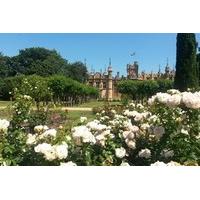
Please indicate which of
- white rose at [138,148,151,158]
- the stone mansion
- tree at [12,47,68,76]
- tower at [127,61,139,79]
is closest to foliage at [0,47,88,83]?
tree at [12,47,68,76]

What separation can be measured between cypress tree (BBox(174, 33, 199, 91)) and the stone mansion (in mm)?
25799

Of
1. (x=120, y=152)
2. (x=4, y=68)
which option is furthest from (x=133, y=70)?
(x=120, y=152)

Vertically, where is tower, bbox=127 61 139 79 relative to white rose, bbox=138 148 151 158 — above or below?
above

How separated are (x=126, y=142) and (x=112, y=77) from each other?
45.9 m

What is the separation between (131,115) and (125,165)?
143 cm

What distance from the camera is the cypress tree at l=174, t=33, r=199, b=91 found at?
→ 2036 centimetres

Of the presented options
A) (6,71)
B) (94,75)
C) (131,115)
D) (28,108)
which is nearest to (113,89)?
(94,75)

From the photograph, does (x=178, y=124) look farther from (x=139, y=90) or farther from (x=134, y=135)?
(x=139, y=90)

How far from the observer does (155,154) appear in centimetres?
449

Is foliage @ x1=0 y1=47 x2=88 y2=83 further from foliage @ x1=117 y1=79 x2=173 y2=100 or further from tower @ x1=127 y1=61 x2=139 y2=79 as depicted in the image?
foliage @ x1=117 y1=79 x2=173 y2=100

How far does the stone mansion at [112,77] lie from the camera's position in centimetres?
4881

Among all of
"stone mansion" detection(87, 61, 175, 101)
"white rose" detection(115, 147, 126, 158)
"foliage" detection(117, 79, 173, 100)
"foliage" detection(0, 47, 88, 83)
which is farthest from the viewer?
"stone mansion" detection(87, 61, 175, 101)

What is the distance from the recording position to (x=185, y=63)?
20500mm

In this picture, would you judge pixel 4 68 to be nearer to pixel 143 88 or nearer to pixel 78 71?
pixel 78 71
